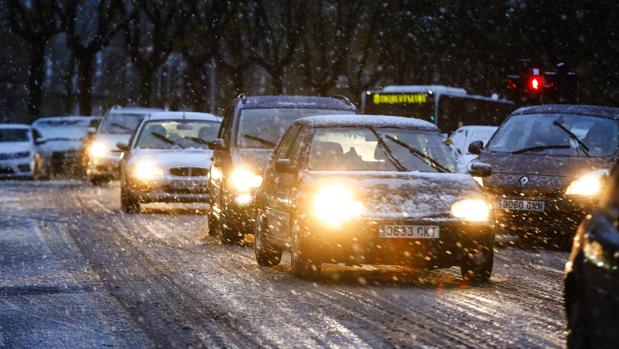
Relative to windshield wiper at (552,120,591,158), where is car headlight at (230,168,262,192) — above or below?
below

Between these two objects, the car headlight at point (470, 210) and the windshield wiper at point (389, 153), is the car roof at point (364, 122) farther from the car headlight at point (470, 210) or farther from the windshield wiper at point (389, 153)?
the car headlight at point (470, 210)

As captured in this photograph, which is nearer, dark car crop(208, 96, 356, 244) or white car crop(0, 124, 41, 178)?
dark car crop(208, 96, 356, 244)

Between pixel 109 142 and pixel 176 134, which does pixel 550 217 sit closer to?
pixel 176 134

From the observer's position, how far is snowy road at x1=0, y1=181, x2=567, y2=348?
28.5ft

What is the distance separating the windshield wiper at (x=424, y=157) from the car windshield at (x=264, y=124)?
4.10 m

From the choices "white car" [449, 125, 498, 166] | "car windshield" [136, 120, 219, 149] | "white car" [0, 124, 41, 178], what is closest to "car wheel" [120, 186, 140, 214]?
"car windshield" [136, 120, 219, 149]

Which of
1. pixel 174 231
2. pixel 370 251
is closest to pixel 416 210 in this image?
pixel 370 251

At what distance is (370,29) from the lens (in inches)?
2275

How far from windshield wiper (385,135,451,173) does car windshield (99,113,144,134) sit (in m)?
20.4

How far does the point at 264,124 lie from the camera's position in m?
17.1

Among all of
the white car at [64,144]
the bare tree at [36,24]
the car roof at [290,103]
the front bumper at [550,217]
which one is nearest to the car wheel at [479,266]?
the front bumper at [550,217]

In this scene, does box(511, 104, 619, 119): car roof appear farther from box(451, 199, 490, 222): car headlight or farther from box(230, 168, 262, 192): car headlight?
box(451, 199, 490, 222): car headlight

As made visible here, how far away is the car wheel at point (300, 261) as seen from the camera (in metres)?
11.8

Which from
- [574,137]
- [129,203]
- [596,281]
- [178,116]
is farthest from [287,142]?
[178,116]
